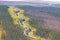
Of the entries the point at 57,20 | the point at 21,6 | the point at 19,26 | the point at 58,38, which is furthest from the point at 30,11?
the point at 58,38

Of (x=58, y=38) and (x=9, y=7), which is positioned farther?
(x=9, y=7)

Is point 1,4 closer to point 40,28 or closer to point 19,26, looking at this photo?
point 19,26

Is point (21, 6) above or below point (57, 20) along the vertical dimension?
above

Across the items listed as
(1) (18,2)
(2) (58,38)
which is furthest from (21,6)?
(2) (58,38)

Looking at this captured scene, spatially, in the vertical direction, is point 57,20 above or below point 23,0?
below

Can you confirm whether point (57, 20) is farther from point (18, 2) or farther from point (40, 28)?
point (18, 2)

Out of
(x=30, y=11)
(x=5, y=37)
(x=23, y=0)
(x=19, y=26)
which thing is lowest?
(x=5, y=37)

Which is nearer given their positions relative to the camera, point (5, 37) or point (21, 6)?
point (5, 37)

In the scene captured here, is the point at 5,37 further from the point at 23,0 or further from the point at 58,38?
the point at 58,38
